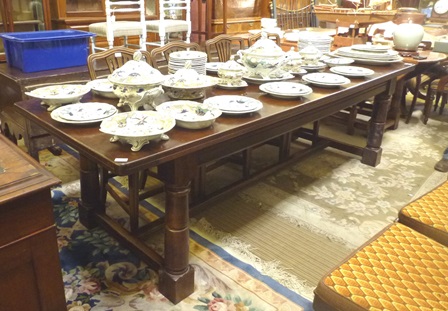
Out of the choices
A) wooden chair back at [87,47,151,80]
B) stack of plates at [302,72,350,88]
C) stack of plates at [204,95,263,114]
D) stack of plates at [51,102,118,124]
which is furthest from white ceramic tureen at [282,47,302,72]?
stack of plates at [51,102,118,124]

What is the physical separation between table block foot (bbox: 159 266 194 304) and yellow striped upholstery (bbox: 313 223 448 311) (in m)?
0.61

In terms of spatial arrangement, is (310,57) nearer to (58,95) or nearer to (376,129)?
(376,129)

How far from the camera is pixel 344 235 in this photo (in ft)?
6.85

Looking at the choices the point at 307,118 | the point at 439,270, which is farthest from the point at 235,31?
the point at 439,270

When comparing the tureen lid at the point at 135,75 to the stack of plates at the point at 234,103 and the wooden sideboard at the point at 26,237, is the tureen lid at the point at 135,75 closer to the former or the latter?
the stack of plates at the point at 234,103

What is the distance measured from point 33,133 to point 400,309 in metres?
2.20

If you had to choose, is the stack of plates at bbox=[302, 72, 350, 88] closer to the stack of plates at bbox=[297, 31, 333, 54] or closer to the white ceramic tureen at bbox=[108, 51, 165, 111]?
the stack of plates at bbox=[297, 31, 333, 54]

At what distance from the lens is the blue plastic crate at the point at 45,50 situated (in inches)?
101

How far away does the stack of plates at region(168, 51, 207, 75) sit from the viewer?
6.25 feet

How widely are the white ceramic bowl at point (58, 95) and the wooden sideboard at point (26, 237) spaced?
431 millimetres

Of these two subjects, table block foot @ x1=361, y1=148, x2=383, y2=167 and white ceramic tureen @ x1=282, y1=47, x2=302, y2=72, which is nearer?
white ceramic tureen @ x1=282, y1=47, x2=302, y2=72

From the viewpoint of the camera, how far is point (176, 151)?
1.25 metres

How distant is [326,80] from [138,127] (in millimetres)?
1154

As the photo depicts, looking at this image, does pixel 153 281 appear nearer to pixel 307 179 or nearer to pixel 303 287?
pixel 303 287
